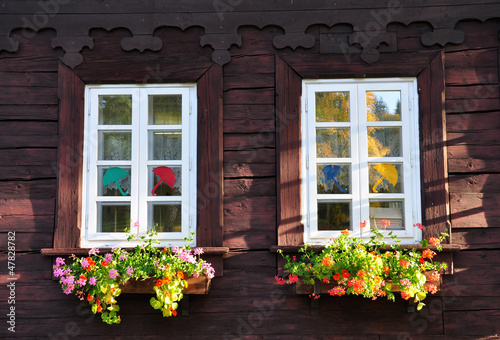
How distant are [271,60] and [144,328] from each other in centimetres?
238

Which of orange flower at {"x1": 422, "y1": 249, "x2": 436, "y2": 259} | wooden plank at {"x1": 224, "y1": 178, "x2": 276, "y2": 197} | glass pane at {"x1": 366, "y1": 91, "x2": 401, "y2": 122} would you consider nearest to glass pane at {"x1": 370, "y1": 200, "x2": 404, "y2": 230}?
orange flower at {"x1": 422, "y1": 249, "x2": 436, "y2": 259}

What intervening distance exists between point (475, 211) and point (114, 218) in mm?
2886

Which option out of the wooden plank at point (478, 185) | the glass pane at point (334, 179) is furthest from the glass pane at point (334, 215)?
the wooden plank at point (478, 185)

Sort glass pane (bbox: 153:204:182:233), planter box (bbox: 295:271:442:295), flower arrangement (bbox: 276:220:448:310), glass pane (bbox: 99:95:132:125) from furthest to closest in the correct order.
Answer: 1. glass pane (bbox: 99:95:132:125)
2. glass pane (bbox: 153:204:182:233)
3. planter box (bbox: 295:271:442:295)
4. flower arrangement (bbox: 276:220:448:310)

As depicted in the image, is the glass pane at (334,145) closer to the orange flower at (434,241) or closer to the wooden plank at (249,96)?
the wooden plank at (249,96)

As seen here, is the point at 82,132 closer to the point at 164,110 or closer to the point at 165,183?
the point at 164,110

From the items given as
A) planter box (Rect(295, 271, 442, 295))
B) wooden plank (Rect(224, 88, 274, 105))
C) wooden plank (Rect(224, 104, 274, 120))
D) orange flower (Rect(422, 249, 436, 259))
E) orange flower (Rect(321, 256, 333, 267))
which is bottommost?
planter box (Rect(295, 271, 442, 295))

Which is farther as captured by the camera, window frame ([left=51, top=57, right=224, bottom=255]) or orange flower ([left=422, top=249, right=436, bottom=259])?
window frame ([left=51, top=57, right=224, bottom=255])

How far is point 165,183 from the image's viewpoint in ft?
13.2

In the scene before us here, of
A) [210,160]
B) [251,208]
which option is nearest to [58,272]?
[210,160]

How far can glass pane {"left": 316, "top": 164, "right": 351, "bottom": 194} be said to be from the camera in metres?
3.99

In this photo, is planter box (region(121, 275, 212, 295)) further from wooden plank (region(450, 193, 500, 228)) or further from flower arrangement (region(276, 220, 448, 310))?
wooden plank (region(450, 193, 500, 228))

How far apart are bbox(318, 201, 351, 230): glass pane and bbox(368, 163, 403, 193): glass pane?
26 centimetres

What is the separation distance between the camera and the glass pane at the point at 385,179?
398 cm
